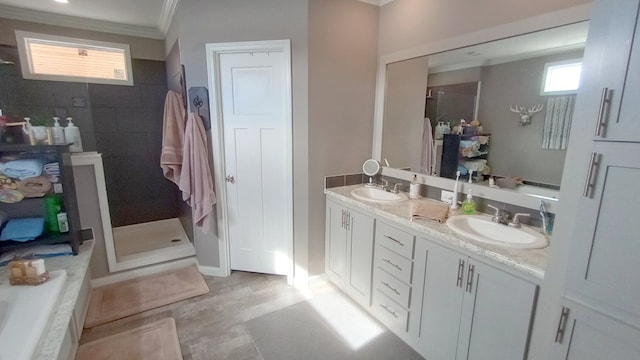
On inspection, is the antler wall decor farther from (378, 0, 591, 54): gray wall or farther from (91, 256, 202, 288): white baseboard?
(91, 256, 202, 288): white baseboard

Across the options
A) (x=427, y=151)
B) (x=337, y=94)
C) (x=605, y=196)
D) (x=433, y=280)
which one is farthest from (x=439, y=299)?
(x=337, y=94)

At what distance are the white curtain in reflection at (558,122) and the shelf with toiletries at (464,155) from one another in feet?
1.11

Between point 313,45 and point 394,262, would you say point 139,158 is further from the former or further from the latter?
point 394,262

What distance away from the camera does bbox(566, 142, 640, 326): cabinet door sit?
0.96 meters

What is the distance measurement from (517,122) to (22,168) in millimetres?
3339

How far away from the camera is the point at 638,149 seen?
0.93 m

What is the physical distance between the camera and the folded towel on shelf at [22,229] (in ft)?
6.42

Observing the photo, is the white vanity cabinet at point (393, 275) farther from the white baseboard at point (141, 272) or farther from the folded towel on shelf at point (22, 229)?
the folded towel on shelf at point (22, 229)

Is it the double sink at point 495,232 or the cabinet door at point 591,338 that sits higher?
the double sink at point 495,232

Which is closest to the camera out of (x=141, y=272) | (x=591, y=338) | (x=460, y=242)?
(x=591, y=338)

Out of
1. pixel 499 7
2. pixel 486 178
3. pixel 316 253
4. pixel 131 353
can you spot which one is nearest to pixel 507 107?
pixel 486 178

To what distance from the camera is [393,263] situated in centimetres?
197

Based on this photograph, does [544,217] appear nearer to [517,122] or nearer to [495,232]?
[495,232]

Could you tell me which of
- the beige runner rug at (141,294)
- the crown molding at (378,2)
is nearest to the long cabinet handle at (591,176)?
the crown molding at (378,2)
